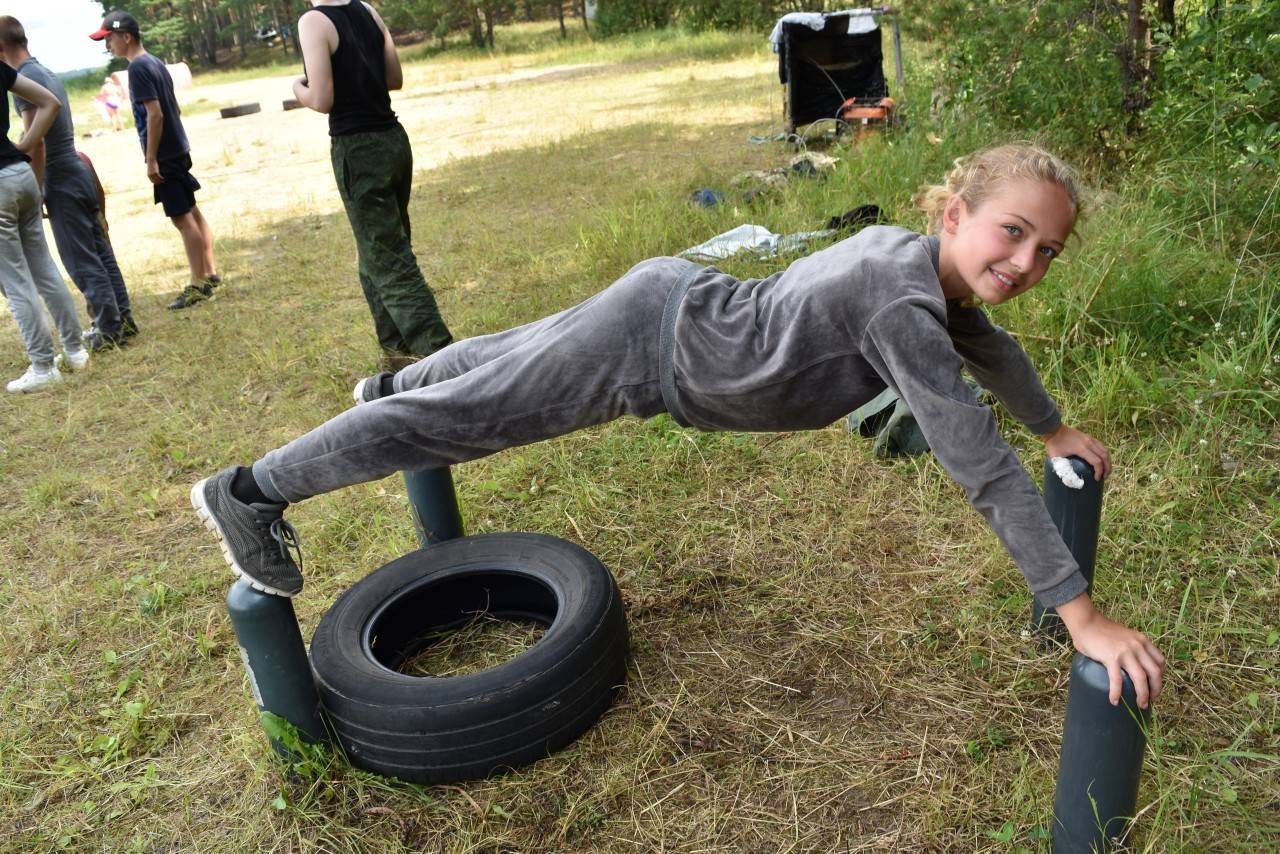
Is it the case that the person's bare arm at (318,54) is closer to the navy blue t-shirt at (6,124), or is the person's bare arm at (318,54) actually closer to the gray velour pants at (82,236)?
the navy blue t-shirt at (6,124)

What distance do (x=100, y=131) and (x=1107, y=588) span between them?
22.0 meters

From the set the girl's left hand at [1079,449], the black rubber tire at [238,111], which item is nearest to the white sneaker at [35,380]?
the girl's left hand at [1079,449]

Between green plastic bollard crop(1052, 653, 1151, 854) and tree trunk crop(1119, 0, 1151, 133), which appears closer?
green plastic bollard crop(1052, 653, 1151, 854)

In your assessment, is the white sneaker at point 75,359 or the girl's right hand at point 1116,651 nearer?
the girl's right hand at point 1116,651

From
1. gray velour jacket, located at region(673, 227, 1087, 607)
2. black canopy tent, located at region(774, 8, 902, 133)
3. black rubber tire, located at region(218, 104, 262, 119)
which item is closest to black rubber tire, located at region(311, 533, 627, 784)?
gray velour jacket, located at region(673, 227, 1087, 607)

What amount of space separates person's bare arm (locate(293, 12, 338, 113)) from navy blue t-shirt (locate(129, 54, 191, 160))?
2429mm

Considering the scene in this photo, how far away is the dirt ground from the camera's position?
950cm

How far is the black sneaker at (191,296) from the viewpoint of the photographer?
22.3 feet

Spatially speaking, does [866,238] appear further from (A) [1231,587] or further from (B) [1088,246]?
(B) [1088,246]

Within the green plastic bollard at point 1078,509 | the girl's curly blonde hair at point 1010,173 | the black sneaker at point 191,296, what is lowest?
the black sneaker at point 191,296

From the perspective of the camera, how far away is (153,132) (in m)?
6.14

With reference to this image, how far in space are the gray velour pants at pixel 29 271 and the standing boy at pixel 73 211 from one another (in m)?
0.23

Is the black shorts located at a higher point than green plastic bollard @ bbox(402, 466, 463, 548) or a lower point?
higher

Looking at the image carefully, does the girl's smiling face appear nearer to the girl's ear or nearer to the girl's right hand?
the girl's ear
